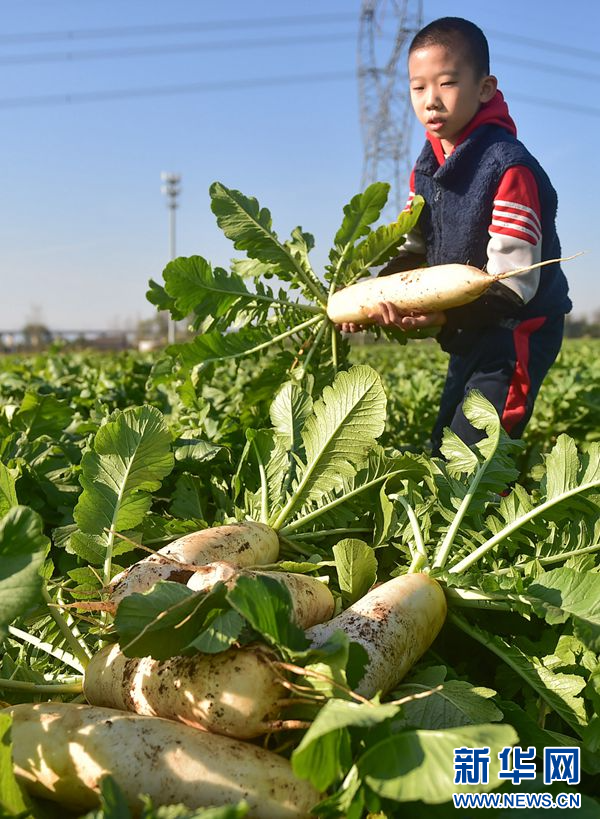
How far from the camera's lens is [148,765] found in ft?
4.63

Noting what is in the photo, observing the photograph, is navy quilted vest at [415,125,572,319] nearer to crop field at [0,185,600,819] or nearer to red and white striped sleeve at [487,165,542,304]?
red and white striped sleeve at [487,165,542,304]

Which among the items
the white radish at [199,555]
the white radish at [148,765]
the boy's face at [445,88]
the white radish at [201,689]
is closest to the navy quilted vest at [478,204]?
the boy's face at [445,88]

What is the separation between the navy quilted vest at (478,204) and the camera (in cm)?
308

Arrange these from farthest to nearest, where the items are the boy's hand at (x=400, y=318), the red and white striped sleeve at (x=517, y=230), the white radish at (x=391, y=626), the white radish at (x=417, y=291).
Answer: the boy's hand at (x=400, y=318)
the red and white striped sleeve at (x=517, y=230)
the white radish at (x=417, y=291)
the white radish at (x=391, y=626)

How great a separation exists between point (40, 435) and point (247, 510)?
1.21 meters

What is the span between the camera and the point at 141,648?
4.91ft

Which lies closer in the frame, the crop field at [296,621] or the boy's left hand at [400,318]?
the crop field at [296,621]

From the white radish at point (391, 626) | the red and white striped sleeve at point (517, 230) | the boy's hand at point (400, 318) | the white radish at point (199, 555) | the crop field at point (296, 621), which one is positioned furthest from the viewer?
the boy's hand at point (400, 318)

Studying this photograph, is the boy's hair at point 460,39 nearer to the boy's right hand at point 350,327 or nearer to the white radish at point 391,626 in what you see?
the boy's right hand at point 350,327

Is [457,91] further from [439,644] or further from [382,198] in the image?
[439,644]

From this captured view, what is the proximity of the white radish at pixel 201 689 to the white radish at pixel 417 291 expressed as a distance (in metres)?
1.81

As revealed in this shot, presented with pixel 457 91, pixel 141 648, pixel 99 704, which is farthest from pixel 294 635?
pixel 457 91

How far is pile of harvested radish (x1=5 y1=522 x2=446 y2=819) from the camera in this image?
1.39 m

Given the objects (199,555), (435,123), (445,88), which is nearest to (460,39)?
(445,88)
